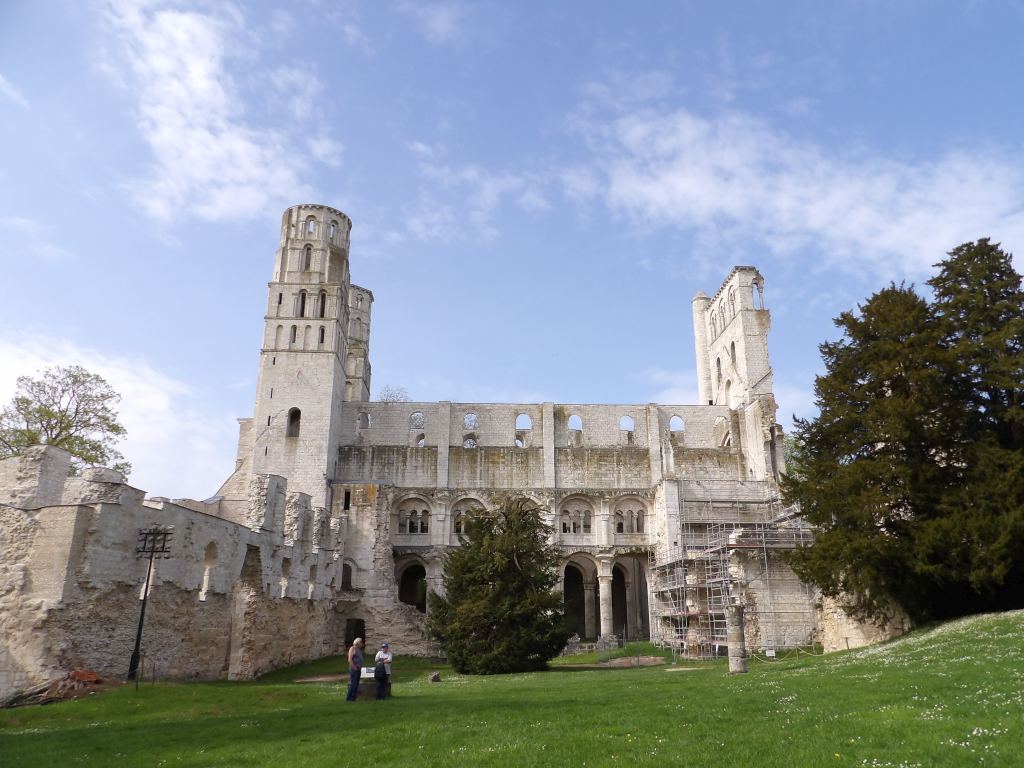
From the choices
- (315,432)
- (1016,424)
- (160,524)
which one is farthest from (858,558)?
(315,432)

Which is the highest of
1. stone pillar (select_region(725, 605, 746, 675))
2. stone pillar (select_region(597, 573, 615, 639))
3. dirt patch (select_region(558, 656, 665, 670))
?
stone pillar (select_region(597, 573, 615, 639))

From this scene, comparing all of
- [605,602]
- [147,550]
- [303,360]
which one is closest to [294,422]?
[303,360]

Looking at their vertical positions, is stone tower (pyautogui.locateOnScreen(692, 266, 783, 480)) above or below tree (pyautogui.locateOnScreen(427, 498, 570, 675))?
above

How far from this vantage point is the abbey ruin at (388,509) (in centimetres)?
1992

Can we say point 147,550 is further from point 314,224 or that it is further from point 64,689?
point 314,224

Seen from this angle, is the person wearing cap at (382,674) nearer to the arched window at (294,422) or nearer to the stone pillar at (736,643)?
the stone pillar at (736,643)

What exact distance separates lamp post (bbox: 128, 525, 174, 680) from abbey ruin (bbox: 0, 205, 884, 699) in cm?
21

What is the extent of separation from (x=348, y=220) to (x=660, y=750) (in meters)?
46.7

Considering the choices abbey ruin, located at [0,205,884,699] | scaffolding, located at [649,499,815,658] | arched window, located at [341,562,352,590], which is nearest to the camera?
abbey ruin, located at [0,205,884,699]

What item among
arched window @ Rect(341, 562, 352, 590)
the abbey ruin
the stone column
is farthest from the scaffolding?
arched window @ Rect(341, 562, 352, 590)

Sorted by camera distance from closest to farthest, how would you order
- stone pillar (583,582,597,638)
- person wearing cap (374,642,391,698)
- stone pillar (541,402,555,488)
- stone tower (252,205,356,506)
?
person wearing cap (374,642,391,698) → stone tower (252,205,356,506) → stone pillar (583,582,597,638) → stone pillar (541,402,555,488)

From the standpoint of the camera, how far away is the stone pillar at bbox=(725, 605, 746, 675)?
18.7m

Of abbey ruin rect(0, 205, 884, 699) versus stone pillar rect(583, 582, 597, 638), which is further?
stone pillar rect(583, 582, 597, 638)

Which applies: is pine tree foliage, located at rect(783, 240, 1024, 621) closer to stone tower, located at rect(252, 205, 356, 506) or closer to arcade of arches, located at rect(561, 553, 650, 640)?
arcade of arches, located at rect(561, 553, 650, 640)
